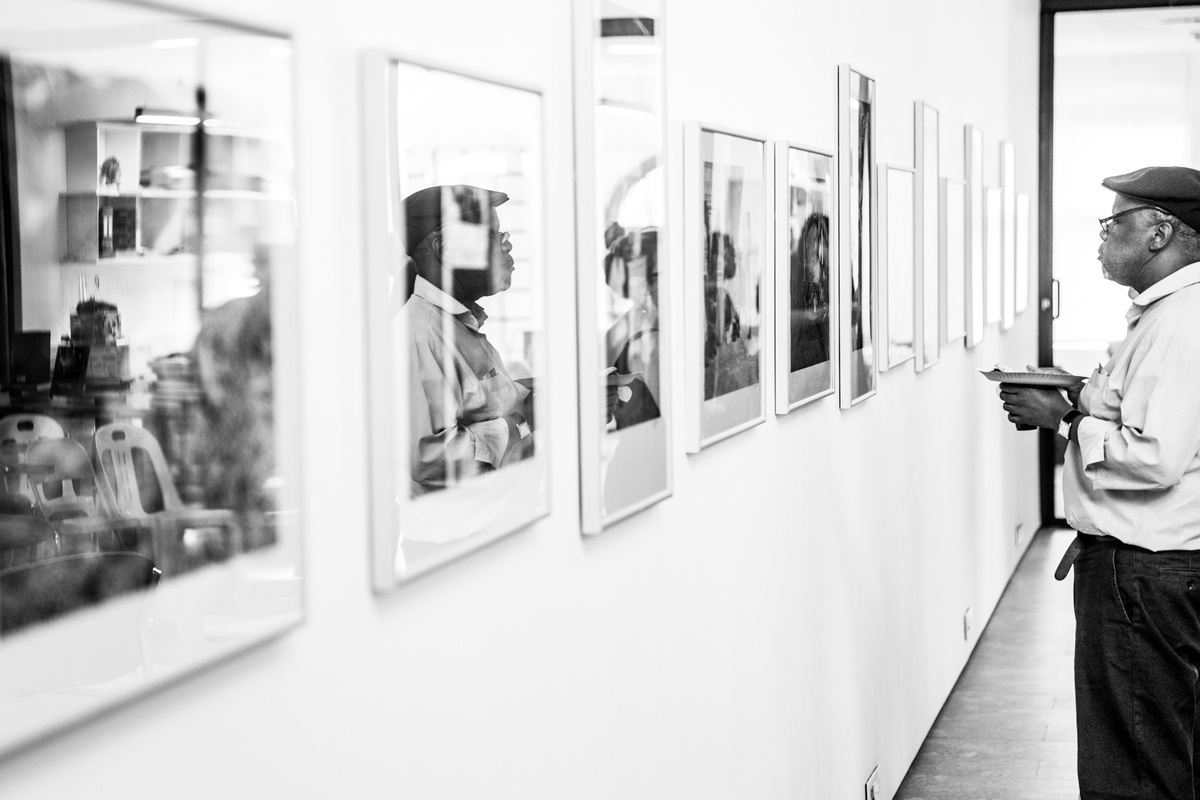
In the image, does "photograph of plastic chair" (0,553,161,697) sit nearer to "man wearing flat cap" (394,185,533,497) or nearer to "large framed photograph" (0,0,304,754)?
"large framed photograph" (0,0,304,754)

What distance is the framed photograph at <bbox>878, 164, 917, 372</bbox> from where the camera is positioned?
439cm

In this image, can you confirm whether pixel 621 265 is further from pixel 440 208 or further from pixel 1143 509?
pixel 1143 509

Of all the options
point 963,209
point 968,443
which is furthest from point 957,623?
point 963,209

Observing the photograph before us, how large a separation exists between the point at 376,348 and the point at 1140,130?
29.9 ft

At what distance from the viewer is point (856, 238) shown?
12.8ft

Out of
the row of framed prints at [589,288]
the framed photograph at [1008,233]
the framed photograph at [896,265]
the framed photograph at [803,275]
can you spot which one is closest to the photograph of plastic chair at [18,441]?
the row of framed prints at [589,288]

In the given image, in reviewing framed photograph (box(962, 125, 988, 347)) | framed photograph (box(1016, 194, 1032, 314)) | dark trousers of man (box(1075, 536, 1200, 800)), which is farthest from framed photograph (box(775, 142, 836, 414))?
→ framed photograph (box(1016, 194, 1032, 314))

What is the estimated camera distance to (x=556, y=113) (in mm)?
2055

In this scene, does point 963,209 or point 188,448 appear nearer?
point 188,448

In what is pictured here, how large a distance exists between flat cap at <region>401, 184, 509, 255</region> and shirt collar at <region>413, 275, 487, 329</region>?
49 mm

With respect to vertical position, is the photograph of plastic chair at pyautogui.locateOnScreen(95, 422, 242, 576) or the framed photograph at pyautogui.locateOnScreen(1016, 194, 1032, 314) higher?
the framed photograph at pyautogui.locateOnScreen(1016, 194, 1032, 314)

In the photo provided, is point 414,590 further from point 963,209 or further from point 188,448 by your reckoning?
point 963,209

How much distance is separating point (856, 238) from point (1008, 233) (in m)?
4.34

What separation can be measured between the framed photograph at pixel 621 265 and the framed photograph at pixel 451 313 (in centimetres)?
18
